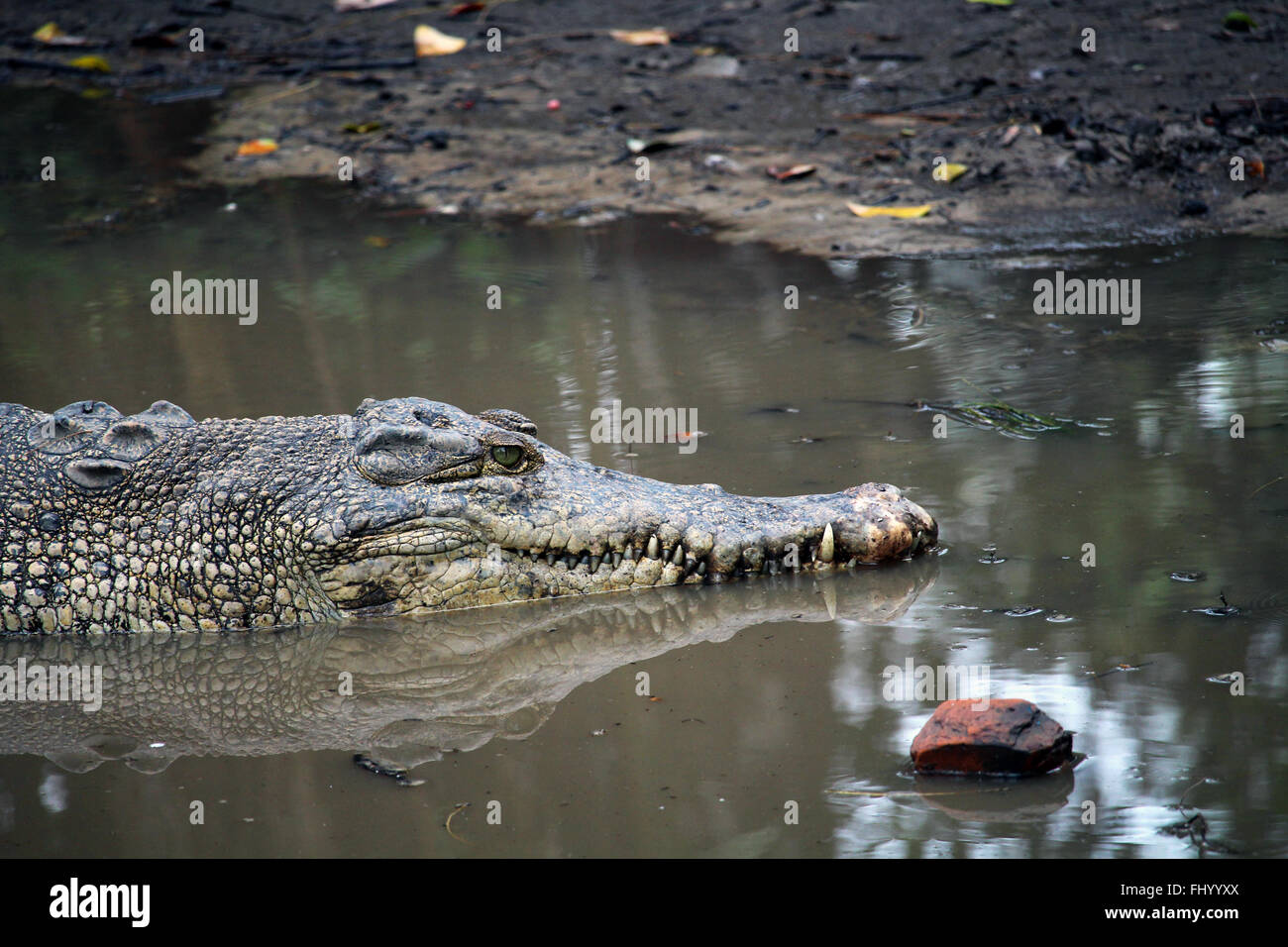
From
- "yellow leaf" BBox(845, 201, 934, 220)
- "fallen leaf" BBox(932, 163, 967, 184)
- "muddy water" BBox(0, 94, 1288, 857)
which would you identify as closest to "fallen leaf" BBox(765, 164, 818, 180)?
"yellow leaf" BBox(845, 201, 934, 220)

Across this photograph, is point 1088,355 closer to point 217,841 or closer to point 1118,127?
point 1118,127

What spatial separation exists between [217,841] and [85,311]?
17.7 ft

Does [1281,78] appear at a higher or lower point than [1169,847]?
higher

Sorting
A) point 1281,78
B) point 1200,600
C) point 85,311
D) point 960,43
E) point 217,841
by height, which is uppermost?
point 960,43

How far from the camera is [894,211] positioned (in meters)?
8.02

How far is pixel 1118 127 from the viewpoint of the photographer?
8516 mm

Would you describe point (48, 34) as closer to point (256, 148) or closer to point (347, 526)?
point (256, 148)

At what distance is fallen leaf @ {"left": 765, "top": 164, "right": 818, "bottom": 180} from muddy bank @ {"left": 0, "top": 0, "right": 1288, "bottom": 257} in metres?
0.04

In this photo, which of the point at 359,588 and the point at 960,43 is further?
the point at 960,43

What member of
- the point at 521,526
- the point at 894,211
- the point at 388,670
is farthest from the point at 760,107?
the point at 388,670

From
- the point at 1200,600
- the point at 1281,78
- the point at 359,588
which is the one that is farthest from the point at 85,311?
the point at 1281,78

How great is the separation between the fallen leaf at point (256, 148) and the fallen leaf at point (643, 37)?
3.49 m

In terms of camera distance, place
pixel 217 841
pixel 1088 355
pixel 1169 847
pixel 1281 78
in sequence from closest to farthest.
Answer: pixel 1169 847, pixel 217 841, pixel 1088 355, pixel 1281 78

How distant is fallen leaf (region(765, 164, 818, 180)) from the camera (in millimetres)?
8750
